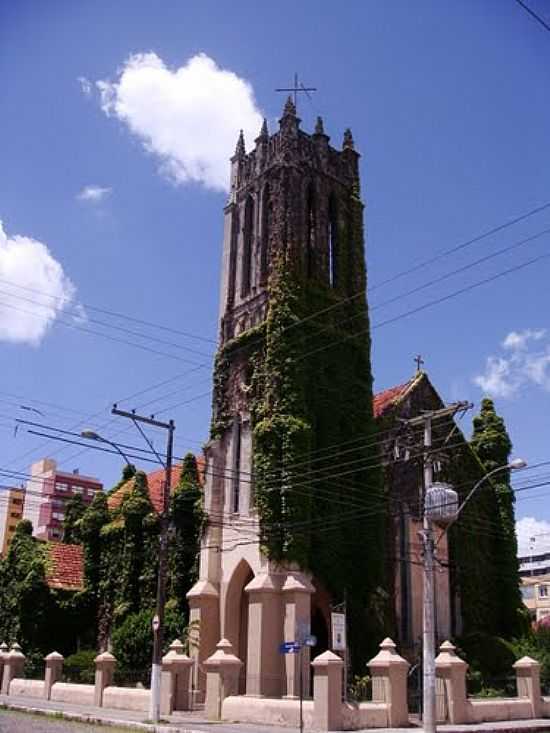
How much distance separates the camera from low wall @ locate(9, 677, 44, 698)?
32.8m

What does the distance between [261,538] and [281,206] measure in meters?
14.1

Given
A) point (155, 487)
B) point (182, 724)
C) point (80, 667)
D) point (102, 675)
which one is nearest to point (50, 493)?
point (155, 487)

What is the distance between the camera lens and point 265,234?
36625 mm

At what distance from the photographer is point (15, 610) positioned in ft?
133

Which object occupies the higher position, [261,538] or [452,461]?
[452,461]

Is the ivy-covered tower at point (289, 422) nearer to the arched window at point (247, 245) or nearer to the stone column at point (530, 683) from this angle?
the arched window at point (247, 245)

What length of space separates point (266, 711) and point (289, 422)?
10.9m

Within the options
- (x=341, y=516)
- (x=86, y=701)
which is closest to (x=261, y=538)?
(x=341, y=516)

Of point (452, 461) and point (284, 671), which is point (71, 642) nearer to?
point (284, 671)

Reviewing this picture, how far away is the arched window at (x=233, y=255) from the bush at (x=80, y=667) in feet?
53.1

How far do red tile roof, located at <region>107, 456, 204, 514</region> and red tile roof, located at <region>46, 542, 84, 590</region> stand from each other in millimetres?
3037

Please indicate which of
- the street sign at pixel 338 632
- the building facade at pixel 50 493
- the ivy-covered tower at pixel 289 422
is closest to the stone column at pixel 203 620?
the ivy-covered tower at pixel 289 422

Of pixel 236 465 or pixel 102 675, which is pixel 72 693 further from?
pixel 236 465

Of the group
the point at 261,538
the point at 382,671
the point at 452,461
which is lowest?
the point at 382,671
